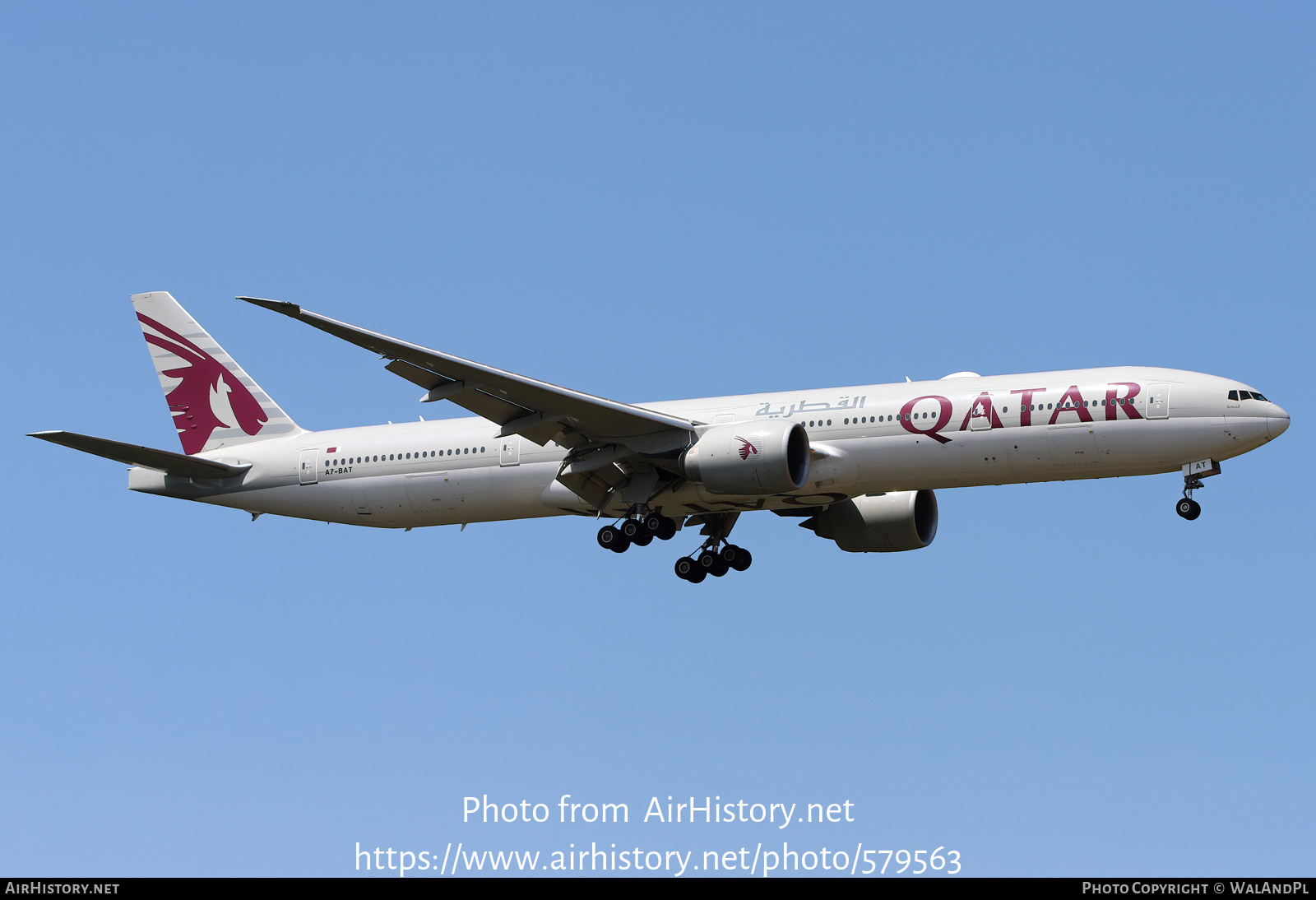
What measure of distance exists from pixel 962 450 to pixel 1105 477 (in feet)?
10.4

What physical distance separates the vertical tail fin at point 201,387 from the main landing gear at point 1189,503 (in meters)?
21.6

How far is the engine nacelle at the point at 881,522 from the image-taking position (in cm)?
4025

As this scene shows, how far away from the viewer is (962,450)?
34062 millimetres

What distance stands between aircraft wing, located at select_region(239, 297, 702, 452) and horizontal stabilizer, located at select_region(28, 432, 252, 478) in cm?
790

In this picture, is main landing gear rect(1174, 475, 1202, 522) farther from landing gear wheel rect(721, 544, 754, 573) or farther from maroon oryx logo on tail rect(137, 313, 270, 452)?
maroon oryx logo on tail rect(137, 313, 270, 452)

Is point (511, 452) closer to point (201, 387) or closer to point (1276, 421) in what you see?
point (201, 387)

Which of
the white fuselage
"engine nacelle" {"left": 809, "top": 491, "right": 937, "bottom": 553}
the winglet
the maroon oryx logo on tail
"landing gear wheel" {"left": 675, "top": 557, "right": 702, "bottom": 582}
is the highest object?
the maroon oryx logo on tail

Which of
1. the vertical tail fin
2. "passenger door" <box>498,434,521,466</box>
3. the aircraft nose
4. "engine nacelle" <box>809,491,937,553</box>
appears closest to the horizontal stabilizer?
the vertical tail fin

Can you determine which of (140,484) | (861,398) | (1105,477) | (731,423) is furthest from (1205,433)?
(140,484)

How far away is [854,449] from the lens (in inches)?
1379

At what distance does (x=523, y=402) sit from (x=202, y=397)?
11.5 metres

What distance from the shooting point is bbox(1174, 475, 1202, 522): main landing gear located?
110 feet
